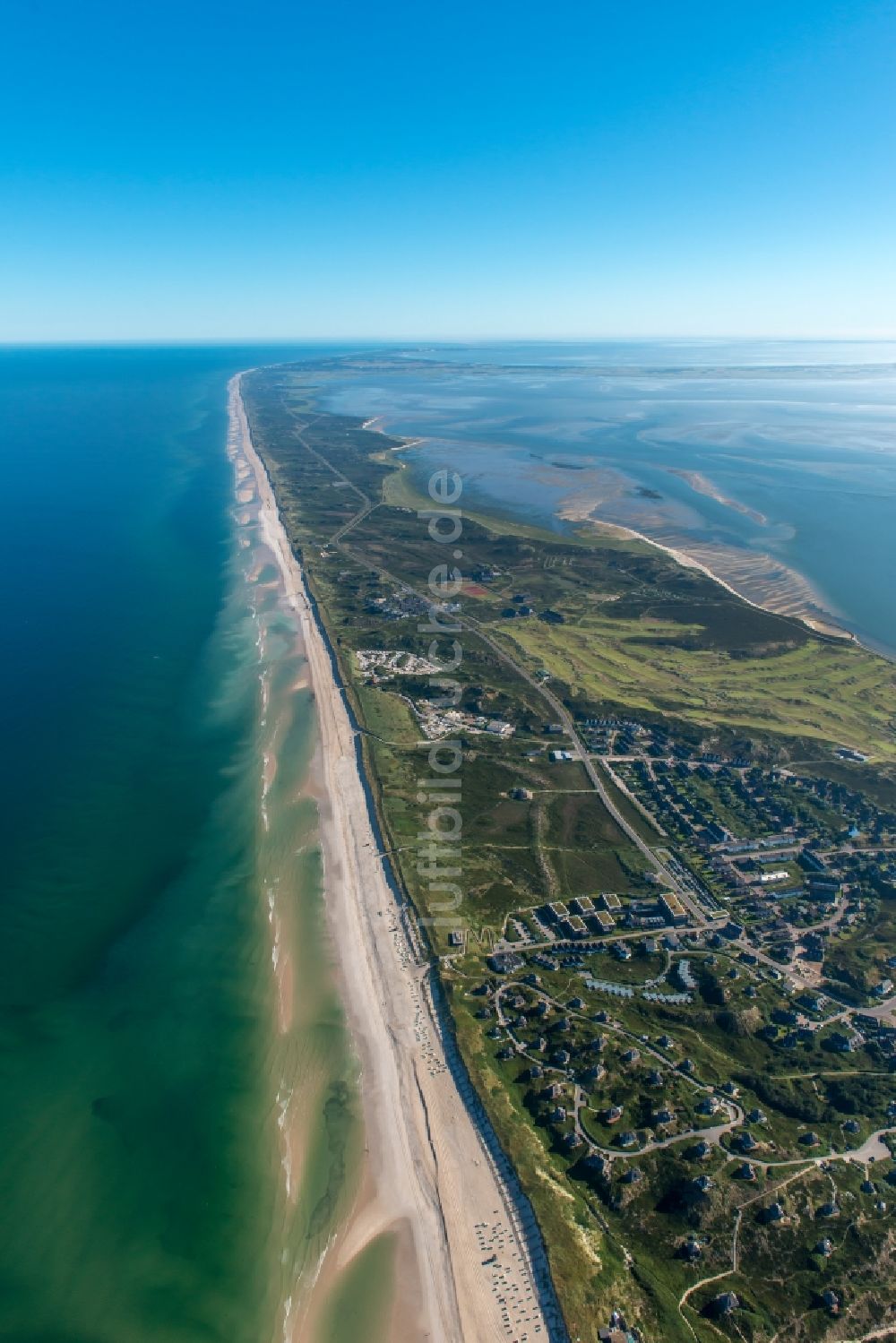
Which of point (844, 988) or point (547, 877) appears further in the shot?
point (547, 877)

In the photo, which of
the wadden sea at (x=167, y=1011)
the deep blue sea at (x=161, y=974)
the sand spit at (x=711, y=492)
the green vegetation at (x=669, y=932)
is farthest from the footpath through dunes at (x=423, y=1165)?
the sand spit at (x=711, y=492)

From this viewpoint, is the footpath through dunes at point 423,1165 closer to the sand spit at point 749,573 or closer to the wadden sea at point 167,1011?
the wadden sea at point 167,1011

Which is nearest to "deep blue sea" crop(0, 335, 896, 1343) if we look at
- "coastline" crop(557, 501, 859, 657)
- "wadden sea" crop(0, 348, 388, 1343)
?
"wadden sea" crop(0, 348, 388, 1343)

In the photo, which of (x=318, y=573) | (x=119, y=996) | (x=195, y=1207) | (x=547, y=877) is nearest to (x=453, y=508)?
(x=318, y=573)

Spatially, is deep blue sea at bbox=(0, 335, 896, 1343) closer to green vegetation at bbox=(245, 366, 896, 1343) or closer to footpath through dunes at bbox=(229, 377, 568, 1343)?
footpath through dunes at bbox=(229, 377, 568, 1343)

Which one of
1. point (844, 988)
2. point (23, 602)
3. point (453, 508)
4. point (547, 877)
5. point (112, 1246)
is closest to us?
point (112, 1246)

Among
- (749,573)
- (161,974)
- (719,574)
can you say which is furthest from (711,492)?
(161,974)

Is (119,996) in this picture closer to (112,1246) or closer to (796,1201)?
(112,1246)
